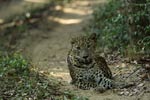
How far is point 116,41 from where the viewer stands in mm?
11781

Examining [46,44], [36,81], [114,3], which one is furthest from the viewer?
[46,44]

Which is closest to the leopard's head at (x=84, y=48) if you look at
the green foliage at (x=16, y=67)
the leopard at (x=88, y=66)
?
the leopard at (x=88, y=66)

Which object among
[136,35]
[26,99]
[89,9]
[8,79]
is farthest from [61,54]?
[89,9]

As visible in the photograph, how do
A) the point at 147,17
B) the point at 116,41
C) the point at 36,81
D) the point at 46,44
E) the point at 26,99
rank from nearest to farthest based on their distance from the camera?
the point at 26,99 → the point at 36,81 → the point at 147,17 → the point at 116,41 → the point at 46,44

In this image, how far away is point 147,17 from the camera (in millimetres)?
10867

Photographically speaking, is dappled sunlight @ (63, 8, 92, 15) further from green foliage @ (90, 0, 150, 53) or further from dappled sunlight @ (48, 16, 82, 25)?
green foliage @ (90, 0, 150, 53)

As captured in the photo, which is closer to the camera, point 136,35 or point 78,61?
point 78,61

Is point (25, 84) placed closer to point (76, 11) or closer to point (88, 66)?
point (88, 66)

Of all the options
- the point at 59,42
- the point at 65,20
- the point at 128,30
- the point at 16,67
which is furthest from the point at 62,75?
the point at 65,20

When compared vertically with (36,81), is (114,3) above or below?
above

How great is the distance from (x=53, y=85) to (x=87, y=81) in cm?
66

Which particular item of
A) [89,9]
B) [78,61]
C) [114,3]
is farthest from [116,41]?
[89,9]

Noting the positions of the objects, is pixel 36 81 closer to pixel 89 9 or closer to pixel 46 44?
pixel 46 44

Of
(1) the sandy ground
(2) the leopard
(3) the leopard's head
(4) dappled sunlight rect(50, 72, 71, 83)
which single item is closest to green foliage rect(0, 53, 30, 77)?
(1) the sandy ground
